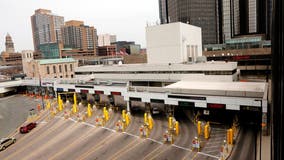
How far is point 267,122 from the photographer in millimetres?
23594

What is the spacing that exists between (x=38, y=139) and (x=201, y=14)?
129 meters

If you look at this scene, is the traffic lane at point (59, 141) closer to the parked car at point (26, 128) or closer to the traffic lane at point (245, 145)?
the parked car at point (26, 128)

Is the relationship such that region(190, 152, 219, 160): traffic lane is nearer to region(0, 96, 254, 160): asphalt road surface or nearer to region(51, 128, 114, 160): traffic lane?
region(0, 96, 254, 160): asphalt road surface

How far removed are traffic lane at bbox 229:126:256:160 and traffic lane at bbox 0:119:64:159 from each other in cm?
2742

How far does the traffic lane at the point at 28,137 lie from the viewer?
2717 centimetres

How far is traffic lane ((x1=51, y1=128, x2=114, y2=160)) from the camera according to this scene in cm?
2438

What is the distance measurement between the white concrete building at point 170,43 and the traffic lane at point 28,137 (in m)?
30.8

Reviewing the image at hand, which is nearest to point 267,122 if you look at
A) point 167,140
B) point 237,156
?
point 237,156

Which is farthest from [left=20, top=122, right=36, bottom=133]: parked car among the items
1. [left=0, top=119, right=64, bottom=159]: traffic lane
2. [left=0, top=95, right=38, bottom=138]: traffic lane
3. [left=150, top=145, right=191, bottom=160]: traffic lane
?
[left=150, top=145, right=191, bottom=160]: traffic lane

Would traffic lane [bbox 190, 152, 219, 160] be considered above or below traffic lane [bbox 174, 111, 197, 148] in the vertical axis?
below

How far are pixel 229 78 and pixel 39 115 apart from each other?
39833 millimetres

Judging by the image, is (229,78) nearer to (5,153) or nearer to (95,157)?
(95,157)

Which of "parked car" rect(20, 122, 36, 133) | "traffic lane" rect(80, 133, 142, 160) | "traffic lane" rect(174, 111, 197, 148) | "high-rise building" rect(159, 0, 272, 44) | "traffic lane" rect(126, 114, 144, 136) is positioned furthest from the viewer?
"high-rise building" rect(159, 0, 272, 44)

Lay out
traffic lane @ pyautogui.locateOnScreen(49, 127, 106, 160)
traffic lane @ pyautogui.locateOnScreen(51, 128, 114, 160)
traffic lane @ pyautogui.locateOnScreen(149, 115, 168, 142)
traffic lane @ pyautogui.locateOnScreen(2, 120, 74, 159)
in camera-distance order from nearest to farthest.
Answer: traffic lane @ pyautogui.locateOnScreen(51, 128, 114, 160)
traffic lane @ pyautogui.locateOnScreen(49, 127, 106, 160)
traffic lane @ pyautogui.locateOnScreen(2, 120, 74, 159)
traffic lane @ pyautogui.locateOnScreen(149, 115, 168, 142)
